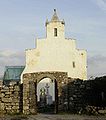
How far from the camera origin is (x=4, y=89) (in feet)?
79.7

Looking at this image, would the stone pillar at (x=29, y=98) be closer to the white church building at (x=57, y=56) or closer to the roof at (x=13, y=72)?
the white church building at (x=57, y=56)

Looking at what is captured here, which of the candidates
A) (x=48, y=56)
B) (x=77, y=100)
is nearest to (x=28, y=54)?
(x=48, y=56)

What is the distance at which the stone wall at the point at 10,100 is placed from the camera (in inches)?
946

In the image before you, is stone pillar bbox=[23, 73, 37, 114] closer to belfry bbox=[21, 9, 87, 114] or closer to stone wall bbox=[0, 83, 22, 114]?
stone wall bbox=[0, 83, 22, 114]

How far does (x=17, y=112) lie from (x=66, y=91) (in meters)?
4.45

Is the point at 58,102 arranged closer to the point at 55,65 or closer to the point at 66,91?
the point at 66,91

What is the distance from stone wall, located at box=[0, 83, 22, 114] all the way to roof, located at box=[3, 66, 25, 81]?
1020 inches

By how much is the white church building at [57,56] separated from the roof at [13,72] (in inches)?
162

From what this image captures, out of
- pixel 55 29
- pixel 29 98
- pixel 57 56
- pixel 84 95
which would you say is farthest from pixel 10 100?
pixel 55 29

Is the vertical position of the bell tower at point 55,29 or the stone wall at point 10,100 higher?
the bell tower at point 55,29

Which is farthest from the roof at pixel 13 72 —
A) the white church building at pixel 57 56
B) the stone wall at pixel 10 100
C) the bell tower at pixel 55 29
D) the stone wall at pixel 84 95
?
the stone wall at pixel 10 100

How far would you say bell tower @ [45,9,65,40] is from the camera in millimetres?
48719

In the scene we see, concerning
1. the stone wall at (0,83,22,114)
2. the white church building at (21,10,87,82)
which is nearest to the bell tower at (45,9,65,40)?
the white church building at (21,10,87,82)

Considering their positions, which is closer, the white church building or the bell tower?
the white church building
